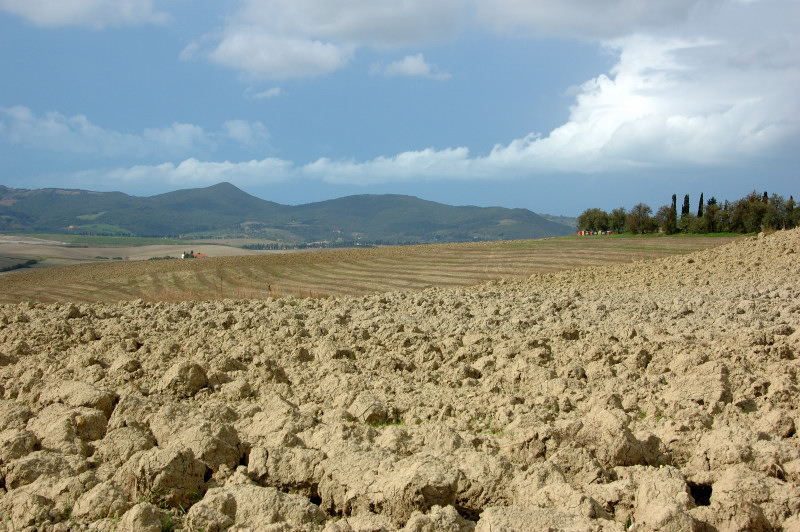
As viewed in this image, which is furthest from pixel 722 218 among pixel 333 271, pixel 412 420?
pixel 412 420

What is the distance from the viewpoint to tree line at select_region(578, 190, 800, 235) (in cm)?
3419

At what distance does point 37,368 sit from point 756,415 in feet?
22.6

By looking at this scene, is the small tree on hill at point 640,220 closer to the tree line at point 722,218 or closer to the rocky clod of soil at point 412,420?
the tree line at point 722,218

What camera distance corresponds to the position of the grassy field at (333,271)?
76.0 ft

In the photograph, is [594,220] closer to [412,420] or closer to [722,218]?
[722,218]

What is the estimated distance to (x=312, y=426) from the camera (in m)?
4.96

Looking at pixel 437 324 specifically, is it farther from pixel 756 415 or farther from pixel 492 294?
pixel 756 415

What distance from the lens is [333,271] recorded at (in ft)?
93.0

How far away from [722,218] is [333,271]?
2351cm

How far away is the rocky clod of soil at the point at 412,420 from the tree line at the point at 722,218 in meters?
24.9

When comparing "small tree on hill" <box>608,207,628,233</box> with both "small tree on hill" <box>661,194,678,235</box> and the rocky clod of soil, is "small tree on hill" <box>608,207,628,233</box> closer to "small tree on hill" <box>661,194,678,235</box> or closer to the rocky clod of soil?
"small tree on hill" <box>661,194,678,235</box>

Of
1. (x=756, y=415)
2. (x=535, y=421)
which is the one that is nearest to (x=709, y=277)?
(x=756, y=415)

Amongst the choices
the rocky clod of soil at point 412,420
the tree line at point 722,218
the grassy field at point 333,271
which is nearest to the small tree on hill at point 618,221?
the tree line at point 722,218

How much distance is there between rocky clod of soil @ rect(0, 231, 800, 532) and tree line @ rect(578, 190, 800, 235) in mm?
24930
